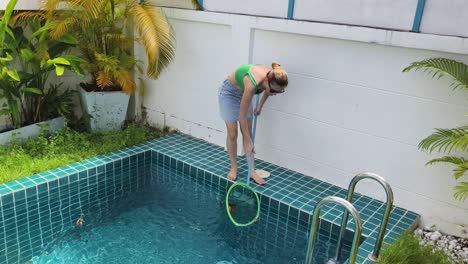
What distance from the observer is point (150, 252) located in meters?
3.62

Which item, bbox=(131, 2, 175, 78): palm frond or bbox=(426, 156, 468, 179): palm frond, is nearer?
bbox=(426, 156, 468, 179): palm frond

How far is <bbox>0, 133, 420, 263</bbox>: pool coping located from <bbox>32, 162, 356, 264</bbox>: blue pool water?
21cm

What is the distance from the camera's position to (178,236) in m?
3.89

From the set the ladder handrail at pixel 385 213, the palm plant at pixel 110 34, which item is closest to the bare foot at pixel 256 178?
the ladder handrail at pixel 385 213

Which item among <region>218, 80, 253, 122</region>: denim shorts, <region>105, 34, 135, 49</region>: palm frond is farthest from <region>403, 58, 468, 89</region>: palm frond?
<region>105, 34, 135, 49</region>: palm frond

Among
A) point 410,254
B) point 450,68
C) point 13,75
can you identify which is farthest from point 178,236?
point 450,68

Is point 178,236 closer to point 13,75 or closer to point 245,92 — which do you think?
point 245,92

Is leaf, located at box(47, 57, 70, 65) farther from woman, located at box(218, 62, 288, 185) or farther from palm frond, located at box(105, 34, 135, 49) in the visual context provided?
woman, located at box(218, 62, 288, 185)

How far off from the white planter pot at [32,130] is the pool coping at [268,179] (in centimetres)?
101

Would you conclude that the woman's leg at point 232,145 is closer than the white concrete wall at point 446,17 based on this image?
No

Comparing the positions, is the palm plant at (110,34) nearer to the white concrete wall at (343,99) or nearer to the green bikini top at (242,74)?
the white concrete wall at (343,99)

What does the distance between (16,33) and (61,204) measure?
247cm

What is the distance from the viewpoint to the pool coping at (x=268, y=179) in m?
3.91

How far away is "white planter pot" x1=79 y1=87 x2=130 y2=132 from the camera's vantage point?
5.59m
